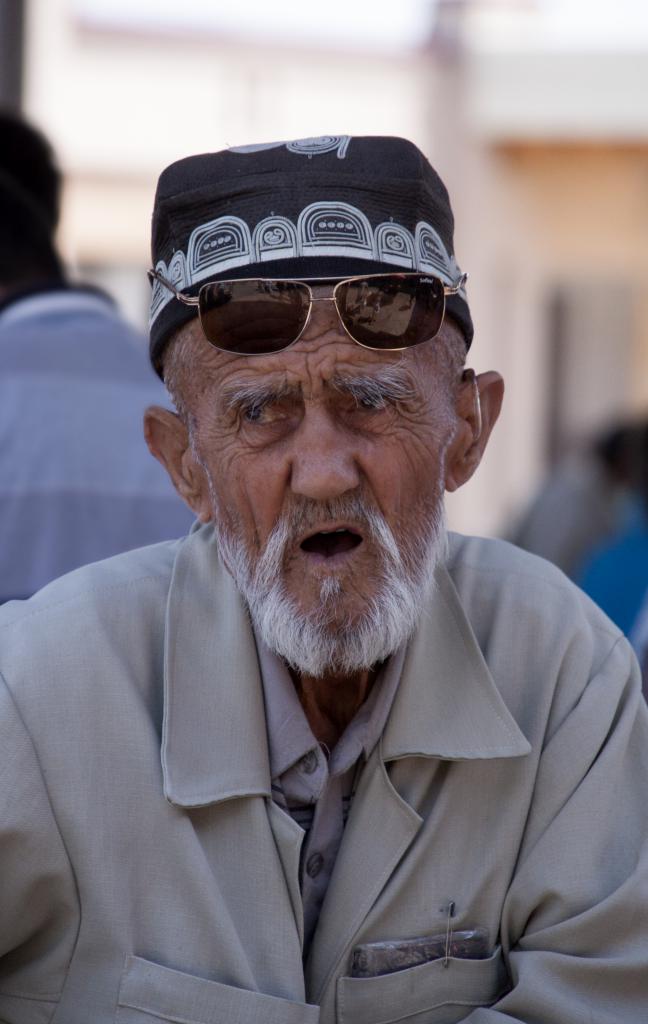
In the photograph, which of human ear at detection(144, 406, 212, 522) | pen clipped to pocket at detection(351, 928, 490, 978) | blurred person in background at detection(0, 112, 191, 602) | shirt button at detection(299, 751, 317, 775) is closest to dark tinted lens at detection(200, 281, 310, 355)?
human ear at detection(144, 406, 212, 522)

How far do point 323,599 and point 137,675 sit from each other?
31 centimetres

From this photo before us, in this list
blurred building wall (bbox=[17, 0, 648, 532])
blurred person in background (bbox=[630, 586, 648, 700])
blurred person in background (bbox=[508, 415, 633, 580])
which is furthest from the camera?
blurred building wall (bbox=[17, 0, 648, 532])

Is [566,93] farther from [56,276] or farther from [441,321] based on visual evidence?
[441,321]

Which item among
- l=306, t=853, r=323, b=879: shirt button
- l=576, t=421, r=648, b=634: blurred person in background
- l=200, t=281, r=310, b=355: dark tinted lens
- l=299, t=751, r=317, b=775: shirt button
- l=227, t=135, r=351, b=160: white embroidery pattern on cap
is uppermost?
l=227, t=135, r=351, b=160: white embroidery pattern on cap

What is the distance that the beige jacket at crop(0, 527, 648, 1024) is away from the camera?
80.8 inches

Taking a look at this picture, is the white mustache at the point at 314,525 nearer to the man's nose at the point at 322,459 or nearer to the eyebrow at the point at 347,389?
the man's nose at the point at 322,459

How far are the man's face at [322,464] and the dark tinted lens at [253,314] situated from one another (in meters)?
0.02

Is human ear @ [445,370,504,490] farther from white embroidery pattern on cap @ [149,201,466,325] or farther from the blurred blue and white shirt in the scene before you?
the blurred blue and white shirt

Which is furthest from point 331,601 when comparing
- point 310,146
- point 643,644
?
point 643,644

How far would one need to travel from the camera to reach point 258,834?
2.10 m

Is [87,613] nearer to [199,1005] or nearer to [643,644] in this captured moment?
[199,1005]

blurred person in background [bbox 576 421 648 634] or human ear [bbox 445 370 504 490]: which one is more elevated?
human ear [bbox 445 370 504 490]

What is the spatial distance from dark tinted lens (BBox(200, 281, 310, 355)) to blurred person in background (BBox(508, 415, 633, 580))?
4944 mm

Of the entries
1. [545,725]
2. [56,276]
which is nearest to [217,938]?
[545,725]
